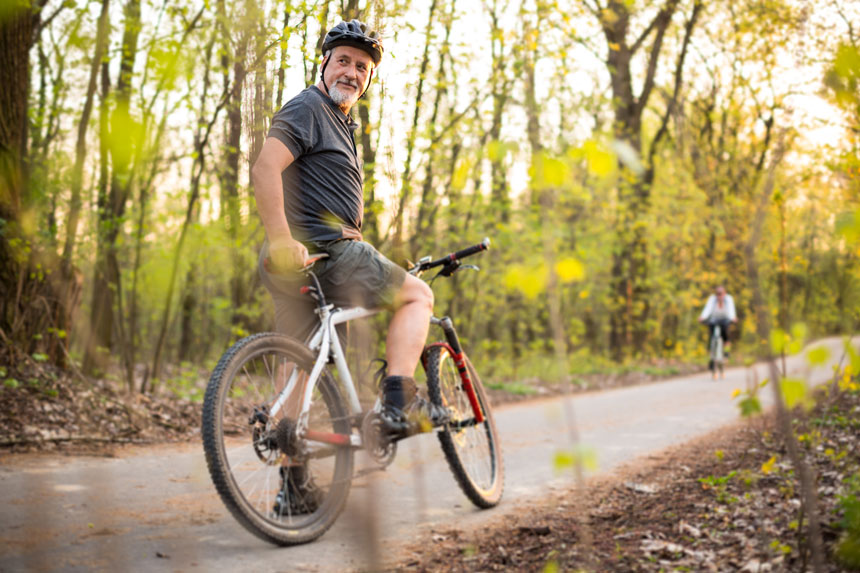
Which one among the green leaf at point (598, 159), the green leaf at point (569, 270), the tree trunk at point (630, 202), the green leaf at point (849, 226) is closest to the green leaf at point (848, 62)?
the green leaf at point (849, 226)

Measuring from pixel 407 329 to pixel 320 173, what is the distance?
0.86 meters

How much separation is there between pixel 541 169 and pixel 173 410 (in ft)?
18.5

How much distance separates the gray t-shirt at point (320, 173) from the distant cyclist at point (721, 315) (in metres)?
13.2

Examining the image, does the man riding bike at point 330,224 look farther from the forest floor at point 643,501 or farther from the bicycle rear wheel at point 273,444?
the forest floor at point 643,501

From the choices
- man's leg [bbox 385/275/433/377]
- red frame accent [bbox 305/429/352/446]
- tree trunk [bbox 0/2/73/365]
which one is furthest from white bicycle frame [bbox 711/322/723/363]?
red frame accent [bbox 305/429/352/446]

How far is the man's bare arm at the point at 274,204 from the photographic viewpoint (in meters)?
3.06

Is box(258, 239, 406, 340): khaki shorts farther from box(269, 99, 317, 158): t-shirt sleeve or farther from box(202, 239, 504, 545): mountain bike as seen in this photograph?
box(269, 99, 317, 158): t-shirt sleeve

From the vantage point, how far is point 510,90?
9.54 metres

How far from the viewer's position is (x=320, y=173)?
3340mm

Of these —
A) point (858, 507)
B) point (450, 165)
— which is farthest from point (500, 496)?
point (450, 165)

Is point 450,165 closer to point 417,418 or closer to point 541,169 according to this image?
point 417,418

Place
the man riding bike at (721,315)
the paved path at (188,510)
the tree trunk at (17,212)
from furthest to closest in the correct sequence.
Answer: the man riding bike at (721,315), the tree trunk at (17,212), the paved path at (188,510)

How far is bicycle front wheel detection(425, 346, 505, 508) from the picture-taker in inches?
155

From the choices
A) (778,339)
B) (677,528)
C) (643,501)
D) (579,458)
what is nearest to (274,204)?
(579,458)
